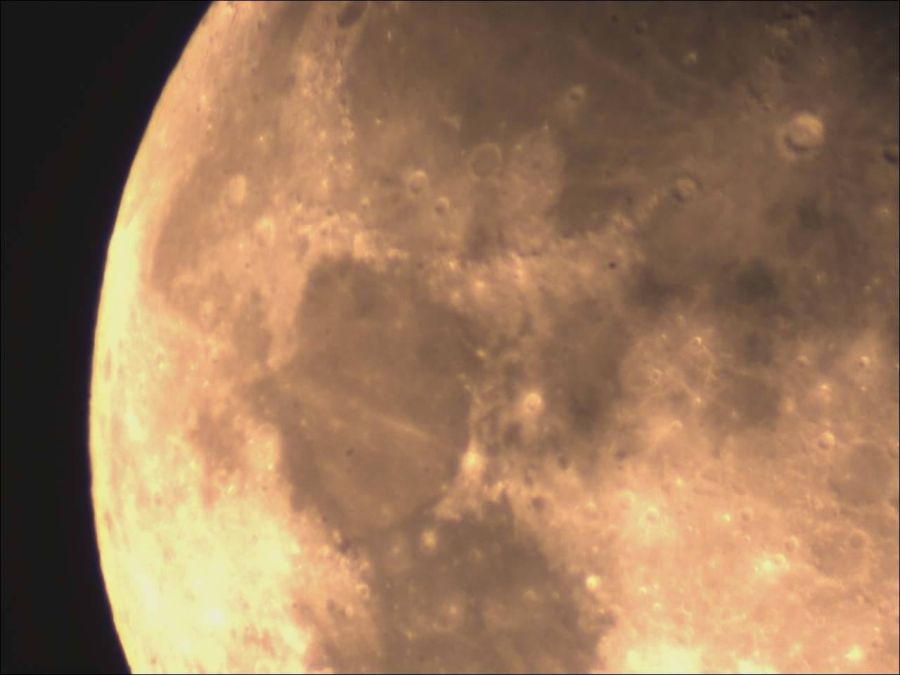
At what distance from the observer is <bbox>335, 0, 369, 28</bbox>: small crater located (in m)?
3.61

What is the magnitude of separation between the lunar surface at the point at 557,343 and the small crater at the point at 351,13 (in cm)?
1

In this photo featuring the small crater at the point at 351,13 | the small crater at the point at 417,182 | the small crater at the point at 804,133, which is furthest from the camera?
the small crater at the point at 351,13

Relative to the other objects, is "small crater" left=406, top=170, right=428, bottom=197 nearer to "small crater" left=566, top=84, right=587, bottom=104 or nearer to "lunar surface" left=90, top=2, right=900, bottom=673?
"lunar surface" left=90, top=2, right=900, bottom=673

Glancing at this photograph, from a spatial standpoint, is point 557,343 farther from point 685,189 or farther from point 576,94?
point 576,94

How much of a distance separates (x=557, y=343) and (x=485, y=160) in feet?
2.48

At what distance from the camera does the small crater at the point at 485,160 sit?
11.0ft

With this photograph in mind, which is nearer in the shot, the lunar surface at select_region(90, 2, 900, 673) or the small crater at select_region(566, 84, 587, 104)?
the lunar surface at select_region(90, 2, 900, 673)

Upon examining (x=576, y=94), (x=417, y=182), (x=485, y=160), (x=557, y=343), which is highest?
(x=576, y=94)

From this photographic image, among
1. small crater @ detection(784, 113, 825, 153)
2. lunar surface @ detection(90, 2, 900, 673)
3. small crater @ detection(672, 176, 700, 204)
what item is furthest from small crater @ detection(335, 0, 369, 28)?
small crater @ detection(784, 113, 825, 153)

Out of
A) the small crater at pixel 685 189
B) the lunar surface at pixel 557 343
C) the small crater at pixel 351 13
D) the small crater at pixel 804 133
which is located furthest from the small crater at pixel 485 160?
the small crater at pixel 804 133

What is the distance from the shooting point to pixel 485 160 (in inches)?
132

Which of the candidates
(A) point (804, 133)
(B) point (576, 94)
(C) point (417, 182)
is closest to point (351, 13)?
(C) point (417, 182)

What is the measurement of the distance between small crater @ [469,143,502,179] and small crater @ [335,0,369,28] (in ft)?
2.67

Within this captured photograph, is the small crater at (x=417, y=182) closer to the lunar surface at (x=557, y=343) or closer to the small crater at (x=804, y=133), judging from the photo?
the lunar surface at (x=557, y=343)
